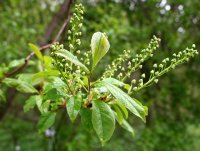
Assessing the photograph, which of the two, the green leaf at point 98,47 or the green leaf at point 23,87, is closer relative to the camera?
the green leaf at point 98,47

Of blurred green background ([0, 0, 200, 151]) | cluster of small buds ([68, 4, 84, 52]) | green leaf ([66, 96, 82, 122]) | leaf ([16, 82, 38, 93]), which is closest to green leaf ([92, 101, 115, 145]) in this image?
green leaf ([66, 96, 82, 122])

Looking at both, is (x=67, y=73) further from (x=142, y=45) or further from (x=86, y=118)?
(x=142, y=45)

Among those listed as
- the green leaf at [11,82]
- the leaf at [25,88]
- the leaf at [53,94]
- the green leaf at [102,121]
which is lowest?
the green leaf at [102,121]

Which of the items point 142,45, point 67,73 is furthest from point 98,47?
point 142,45

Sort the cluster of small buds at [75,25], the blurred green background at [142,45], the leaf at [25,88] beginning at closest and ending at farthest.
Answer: the cluster of small buds at [75,25], the leaf at [25,88], the blurred green background at [142,45]

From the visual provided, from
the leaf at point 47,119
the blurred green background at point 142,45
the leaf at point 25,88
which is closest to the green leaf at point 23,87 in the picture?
the leaf at point 25,88

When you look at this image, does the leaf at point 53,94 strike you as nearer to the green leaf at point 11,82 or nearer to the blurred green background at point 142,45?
the green leaf at point 11,82

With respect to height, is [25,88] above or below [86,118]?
above

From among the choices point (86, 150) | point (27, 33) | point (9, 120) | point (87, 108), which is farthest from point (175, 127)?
point (87, 108)
